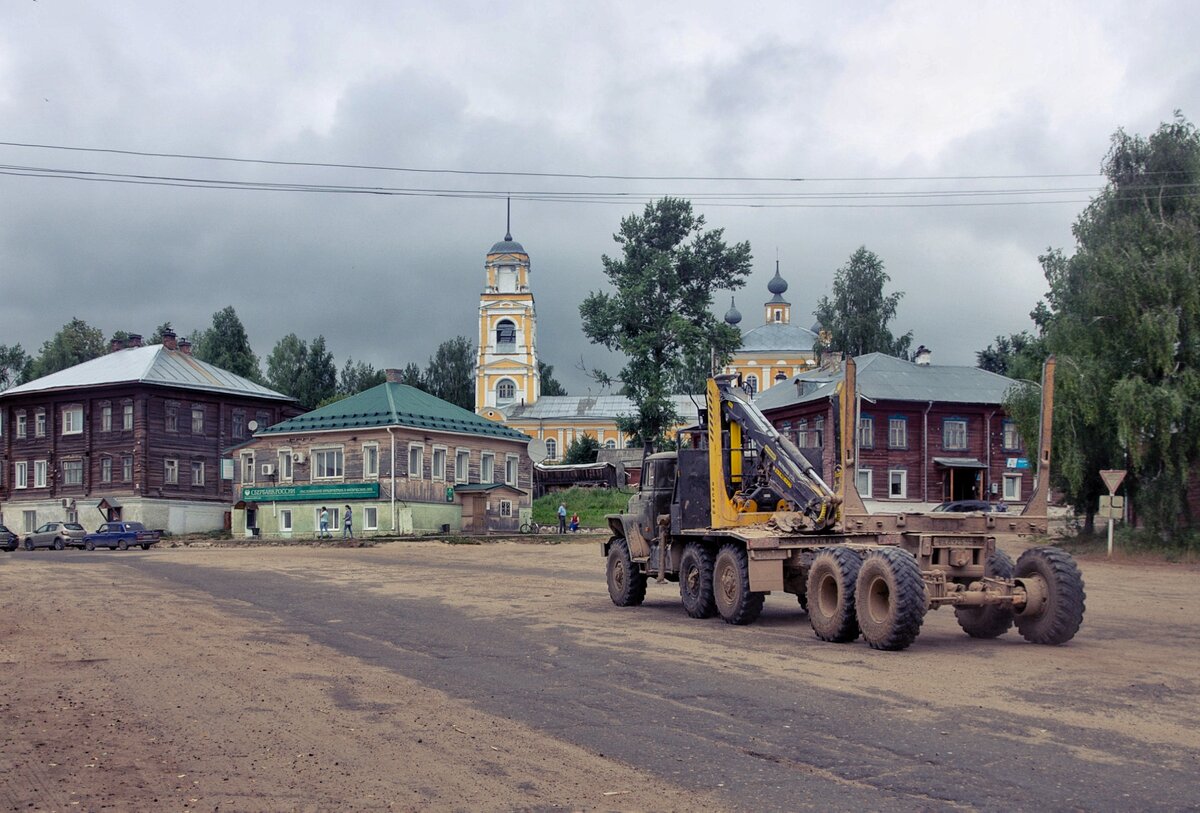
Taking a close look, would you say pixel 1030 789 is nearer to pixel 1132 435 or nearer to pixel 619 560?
pixel 619 560

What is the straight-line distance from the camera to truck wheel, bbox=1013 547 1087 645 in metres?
15.0

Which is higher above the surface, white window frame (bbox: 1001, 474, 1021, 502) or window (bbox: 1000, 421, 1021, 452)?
window (bbox: 1000, 421, 1021, 452)

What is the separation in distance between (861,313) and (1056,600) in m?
67.0

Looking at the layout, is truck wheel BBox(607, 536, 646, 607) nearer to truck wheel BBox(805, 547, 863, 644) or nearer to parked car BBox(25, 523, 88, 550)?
truck wheel BBox(805, 547, 863, 644)

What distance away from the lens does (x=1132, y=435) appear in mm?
34625

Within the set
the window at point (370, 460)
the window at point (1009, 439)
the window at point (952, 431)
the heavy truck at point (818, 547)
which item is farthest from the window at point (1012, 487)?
the heavy truck at point (818, 547)

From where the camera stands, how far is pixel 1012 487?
199 ft

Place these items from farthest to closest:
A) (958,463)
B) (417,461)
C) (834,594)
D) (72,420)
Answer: (72,420) → (958,463) → (417,461) → (834,594)

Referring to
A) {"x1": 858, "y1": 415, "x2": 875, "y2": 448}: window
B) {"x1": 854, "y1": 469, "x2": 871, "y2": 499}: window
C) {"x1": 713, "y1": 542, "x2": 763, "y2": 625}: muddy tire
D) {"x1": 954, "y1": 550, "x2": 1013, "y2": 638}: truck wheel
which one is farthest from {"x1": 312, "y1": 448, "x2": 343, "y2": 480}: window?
{"x1": 954, "y1": 550, "x2": 1013, "y2": 638}: truck wheel

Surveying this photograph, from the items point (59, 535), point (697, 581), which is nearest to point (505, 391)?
point (59, 535)

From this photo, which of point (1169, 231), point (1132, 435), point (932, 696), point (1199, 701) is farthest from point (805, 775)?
point (1169, 231)

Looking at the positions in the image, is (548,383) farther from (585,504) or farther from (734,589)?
(734,589)

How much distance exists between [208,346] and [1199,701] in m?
101

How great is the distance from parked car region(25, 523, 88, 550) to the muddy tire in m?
42.1
